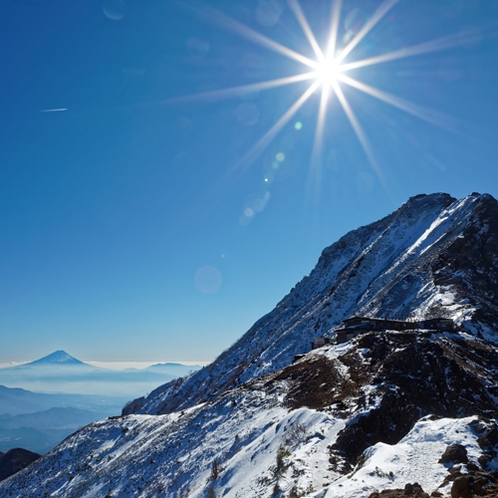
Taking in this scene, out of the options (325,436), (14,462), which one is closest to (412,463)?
(325,436)

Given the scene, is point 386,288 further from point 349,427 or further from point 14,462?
point 14,462

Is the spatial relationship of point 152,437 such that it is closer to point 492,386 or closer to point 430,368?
point 430,368

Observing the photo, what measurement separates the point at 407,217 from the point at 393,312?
64.1m

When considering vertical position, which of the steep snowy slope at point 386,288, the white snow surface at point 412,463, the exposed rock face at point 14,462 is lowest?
the white snow surface at point 412,463

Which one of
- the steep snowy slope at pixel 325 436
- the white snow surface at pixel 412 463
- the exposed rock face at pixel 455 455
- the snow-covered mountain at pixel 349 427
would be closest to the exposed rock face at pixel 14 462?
the snow-covered mountain at pixel 349 427

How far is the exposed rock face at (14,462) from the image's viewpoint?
3091 inches

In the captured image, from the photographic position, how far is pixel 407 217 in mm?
125938

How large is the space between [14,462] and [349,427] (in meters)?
87.8

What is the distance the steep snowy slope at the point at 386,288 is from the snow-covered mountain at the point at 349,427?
1.97 ft

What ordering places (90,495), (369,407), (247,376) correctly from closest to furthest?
1. (369,407)
2. (90,495)
3. (247,376)

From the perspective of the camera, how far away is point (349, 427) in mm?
21141

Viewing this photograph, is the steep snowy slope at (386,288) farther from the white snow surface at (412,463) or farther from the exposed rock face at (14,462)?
the white snow surface at (412,463)

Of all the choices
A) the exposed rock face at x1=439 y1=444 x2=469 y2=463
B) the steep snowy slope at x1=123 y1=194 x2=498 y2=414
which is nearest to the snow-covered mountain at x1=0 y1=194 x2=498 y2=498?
the exposed rock face at x1=439 y1=444 x2=469 y2=463

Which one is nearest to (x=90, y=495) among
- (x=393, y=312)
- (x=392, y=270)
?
(x=393, y=312)
